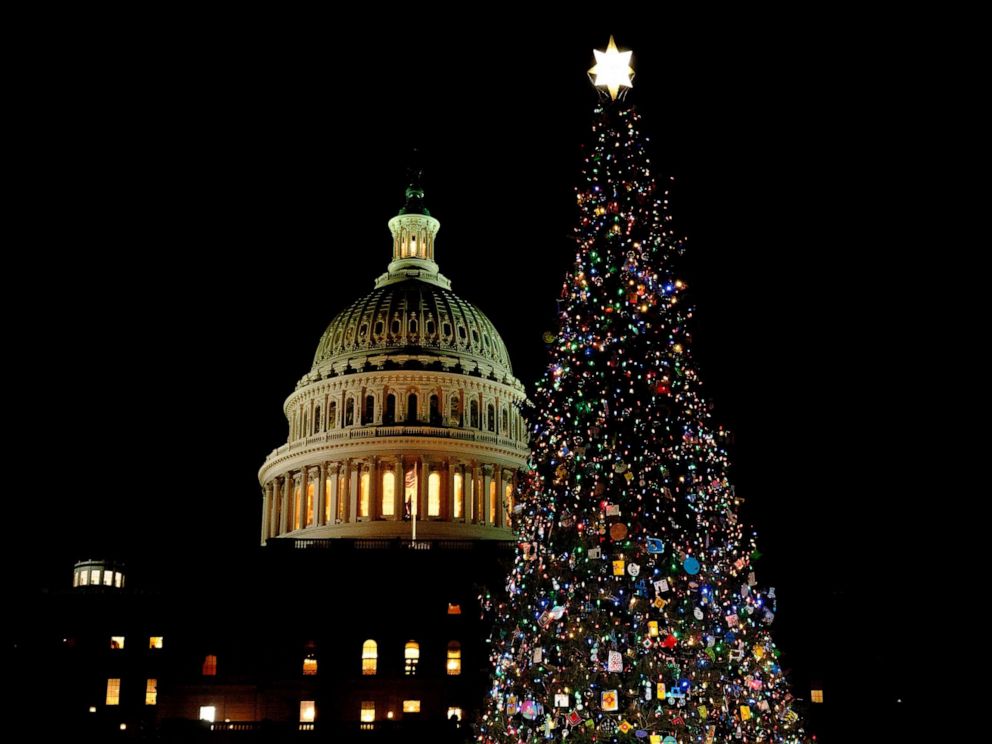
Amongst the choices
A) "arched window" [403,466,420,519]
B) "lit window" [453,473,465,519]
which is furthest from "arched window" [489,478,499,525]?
"arched window" [403,466,420,519]

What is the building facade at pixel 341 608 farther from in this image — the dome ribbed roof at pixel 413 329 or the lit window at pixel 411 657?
the dome ribbed roof at pixel 413 329

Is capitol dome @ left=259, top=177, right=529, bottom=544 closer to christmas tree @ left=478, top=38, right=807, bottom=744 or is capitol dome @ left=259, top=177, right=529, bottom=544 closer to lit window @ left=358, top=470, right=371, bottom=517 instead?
lit window @ left=358, top=470, right=371, bottom=517

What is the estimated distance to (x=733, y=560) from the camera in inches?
1033

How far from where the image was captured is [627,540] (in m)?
25.4

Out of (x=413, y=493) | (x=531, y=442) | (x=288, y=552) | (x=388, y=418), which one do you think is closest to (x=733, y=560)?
(x=531, y=442)

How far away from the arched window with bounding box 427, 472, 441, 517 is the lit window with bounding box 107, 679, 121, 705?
91.3 feet

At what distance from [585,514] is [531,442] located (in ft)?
8.29

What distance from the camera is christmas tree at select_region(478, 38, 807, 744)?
976 inches

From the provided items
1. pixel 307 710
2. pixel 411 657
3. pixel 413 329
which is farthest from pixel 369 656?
pixel 413 329

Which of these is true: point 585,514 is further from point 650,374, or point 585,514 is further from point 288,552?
point 288,552

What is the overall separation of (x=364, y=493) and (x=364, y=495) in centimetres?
24

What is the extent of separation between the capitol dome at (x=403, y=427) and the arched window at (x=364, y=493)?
0.10 meters

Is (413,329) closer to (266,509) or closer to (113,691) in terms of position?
(266,509)

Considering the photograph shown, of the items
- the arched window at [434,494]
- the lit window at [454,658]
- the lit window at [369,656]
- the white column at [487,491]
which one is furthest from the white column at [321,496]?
the lit window at [454,658]
